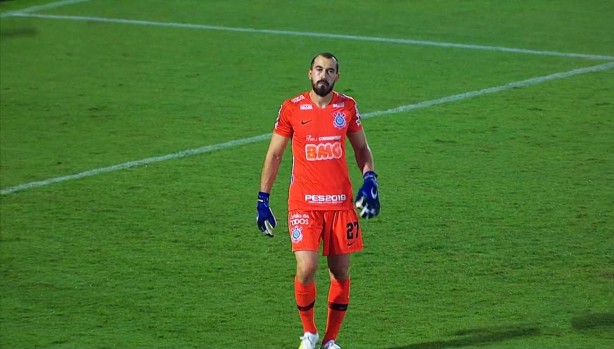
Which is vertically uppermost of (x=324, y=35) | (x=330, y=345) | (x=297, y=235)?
(x=324, y=35)

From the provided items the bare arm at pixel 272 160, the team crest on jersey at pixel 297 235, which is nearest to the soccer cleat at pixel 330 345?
the team crest on jersey at pixel 297 235

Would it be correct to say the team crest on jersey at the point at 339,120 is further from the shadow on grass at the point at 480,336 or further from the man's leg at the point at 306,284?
the shadow on grass at the point at 480,336

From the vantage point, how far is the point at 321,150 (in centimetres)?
873

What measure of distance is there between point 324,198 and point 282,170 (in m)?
5.13

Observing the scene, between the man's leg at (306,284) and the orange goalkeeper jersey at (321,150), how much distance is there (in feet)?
1.06

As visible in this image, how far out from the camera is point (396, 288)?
10.4 m

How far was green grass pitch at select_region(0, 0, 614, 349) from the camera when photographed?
9.86 meters

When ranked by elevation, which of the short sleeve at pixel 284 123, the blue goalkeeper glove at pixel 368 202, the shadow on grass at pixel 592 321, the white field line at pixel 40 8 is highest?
the white field line at pixel 40 8


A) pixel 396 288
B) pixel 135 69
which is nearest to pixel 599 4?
pixel 135 69

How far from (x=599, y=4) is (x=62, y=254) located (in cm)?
1137

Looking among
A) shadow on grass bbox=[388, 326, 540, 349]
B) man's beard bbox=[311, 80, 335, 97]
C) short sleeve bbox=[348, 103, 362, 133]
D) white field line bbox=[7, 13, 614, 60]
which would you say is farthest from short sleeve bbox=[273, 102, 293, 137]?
white field line bbox=[7, 13, 614, 60]

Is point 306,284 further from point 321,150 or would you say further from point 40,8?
point 40,8

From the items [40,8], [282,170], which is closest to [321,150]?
[282,170]

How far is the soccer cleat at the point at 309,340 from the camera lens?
885 cm
